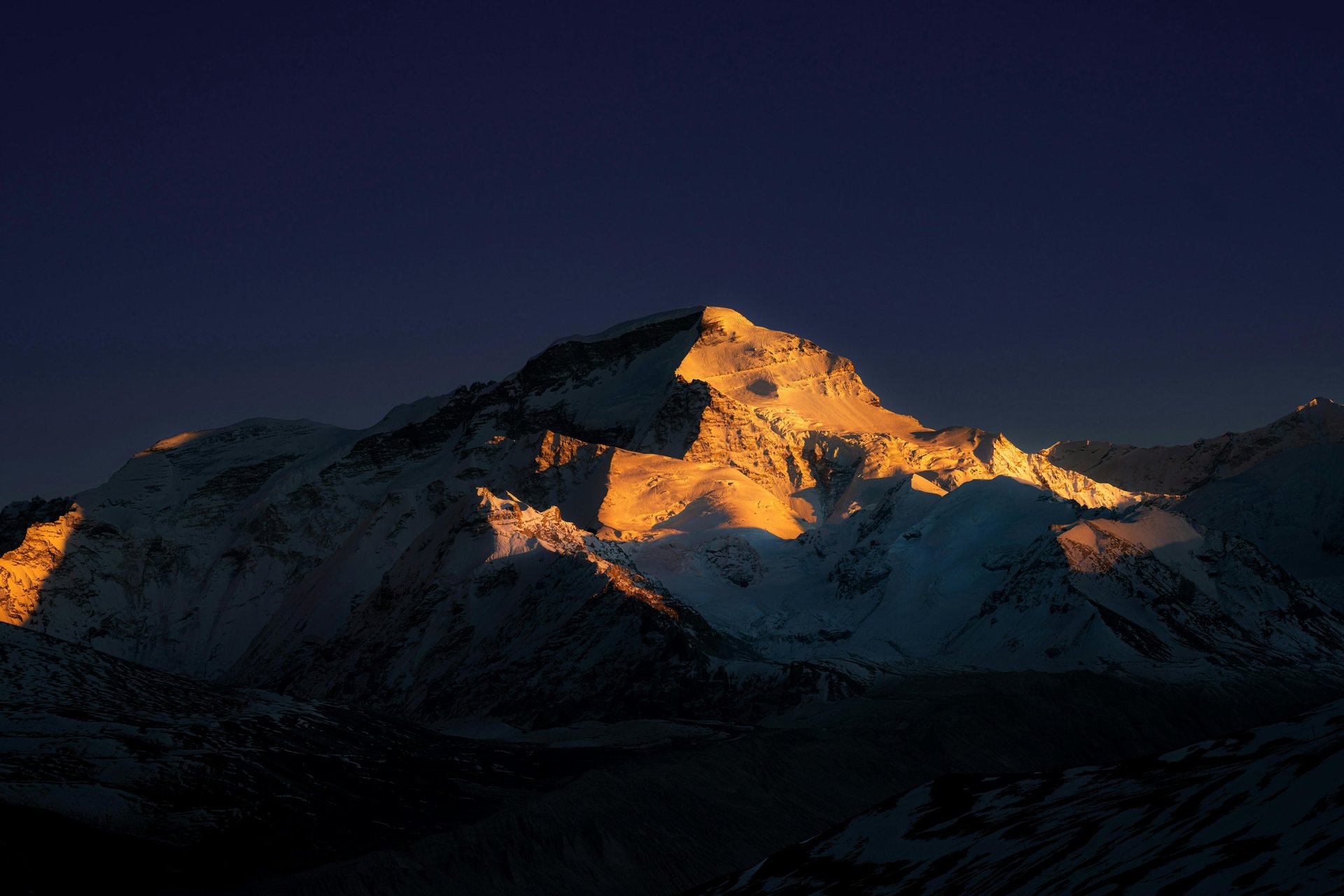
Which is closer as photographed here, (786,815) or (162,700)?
(162,700)

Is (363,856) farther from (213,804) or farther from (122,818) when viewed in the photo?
(122,818)

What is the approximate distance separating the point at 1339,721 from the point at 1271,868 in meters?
13.4

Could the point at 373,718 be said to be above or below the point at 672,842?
above

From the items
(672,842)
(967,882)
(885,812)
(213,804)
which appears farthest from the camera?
(672,842)

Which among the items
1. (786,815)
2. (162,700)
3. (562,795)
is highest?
(162,700)

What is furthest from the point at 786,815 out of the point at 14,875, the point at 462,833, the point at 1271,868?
the point at 1271,868

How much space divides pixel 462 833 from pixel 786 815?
43.0 metres

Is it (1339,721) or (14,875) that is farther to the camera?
(14,875)

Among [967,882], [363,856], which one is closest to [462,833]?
[363,856]

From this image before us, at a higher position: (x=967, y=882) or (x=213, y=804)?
(x=213, y=804)

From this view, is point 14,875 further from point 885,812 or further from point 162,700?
point 885,812

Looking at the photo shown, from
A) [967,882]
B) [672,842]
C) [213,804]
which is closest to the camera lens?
[967,882]

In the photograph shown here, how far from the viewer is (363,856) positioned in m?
120

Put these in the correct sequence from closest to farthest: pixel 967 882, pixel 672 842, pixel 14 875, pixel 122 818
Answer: pixel 967 882 → pixel 14 875 → pixel 122 818 → pixel 672 842
